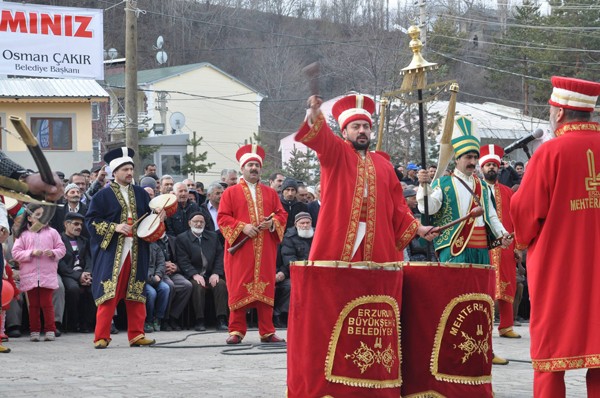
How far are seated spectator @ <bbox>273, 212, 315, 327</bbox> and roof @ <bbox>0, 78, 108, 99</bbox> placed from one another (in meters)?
23.0

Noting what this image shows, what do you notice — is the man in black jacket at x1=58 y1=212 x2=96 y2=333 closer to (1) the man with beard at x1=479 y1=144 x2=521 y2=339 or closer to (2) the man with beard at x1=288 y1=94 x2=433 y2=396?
(1) the man with beard at x1=479 y1=144 x2=521 y2=339

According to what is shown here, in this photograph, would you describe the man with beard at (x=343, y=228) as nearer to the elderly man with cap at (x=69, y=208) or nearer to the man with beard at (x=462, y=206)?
the man with beard at (x=462, y=206)

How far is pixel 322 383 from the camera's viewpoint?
24.7 ft

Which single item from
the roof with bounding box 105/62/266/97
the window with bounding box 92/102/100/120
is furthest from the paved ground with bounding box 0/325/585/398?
the window with bounding box 92/102/100/120

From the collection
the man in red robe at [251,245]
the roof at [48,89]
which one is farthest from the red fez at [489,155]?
the roof at [48,89]

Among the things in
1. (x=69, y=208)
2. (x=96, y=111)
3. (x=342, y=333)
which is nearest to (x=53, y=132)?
(x=96, y=111)

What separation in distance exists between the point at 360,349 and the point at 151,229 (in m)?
5.39

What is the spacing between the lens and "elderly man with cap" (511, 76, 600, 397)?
6676 millimetres

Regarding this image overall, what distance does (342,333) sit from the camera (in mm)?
7590

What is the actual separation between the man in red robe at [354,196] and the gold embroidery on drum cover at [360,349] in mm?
571

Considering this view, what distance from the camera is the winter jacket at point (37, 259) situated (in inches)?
529

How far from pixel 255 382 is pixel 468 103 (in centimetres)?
4663

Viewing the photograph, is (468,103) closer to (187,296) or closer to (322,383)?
(187,296)

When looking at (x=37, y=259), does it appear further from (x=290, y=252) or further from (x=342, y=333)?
(x=342, y=333)
